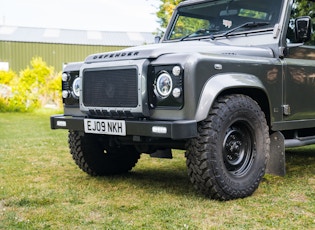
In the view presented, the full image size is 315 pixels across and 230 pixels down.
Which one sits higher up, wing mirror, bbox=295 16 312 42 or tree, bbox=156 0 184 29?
tree, bbox=156 0 184 29

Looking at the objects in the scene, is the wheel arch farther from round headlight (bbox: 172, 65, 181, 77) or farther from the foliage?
the foliage

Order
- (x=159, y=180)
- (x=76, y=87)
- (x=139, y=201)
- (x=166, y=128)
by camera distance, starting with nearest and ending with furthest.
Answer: (x=166, y=128)
(x=139, y=201)
(x=76, y=87)
(x=159, y=180)

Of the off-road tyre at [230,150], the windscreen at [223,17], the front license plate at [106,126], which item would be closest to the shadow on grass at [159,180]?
the off-road tyre at [230,150]

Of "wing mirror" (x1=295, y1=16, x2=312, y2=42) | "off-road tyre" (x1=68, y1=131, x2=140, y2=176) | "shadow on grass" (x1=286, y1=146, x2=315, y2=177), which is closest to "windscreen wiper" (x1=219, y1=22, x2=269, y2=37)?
"wing mirror" (x1=295, y1=16, x2=312, y2=42)

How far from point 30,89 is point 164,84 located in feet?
48.5

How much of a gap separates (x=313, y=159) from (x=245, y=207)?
3.24 metres

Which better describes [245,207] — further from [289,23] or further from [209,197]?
[289,23]

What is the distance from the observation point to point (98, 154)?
5234mm

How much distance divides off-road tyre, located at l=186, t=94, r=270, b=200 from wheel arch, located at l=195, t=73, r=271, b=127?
0.10m

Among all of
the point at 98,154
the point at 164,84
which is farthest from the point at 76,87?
the point at 164,84

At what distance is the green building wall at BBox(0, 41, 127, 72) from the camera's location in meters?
27.4

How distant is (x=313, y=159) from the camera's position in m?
6.76

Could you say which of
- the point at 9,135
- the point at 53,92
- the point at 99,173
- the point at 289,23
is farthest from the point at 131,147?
the point at 53,92

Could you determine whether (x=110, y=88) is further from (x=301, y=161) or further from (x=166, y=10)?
(x=166, y=10)
